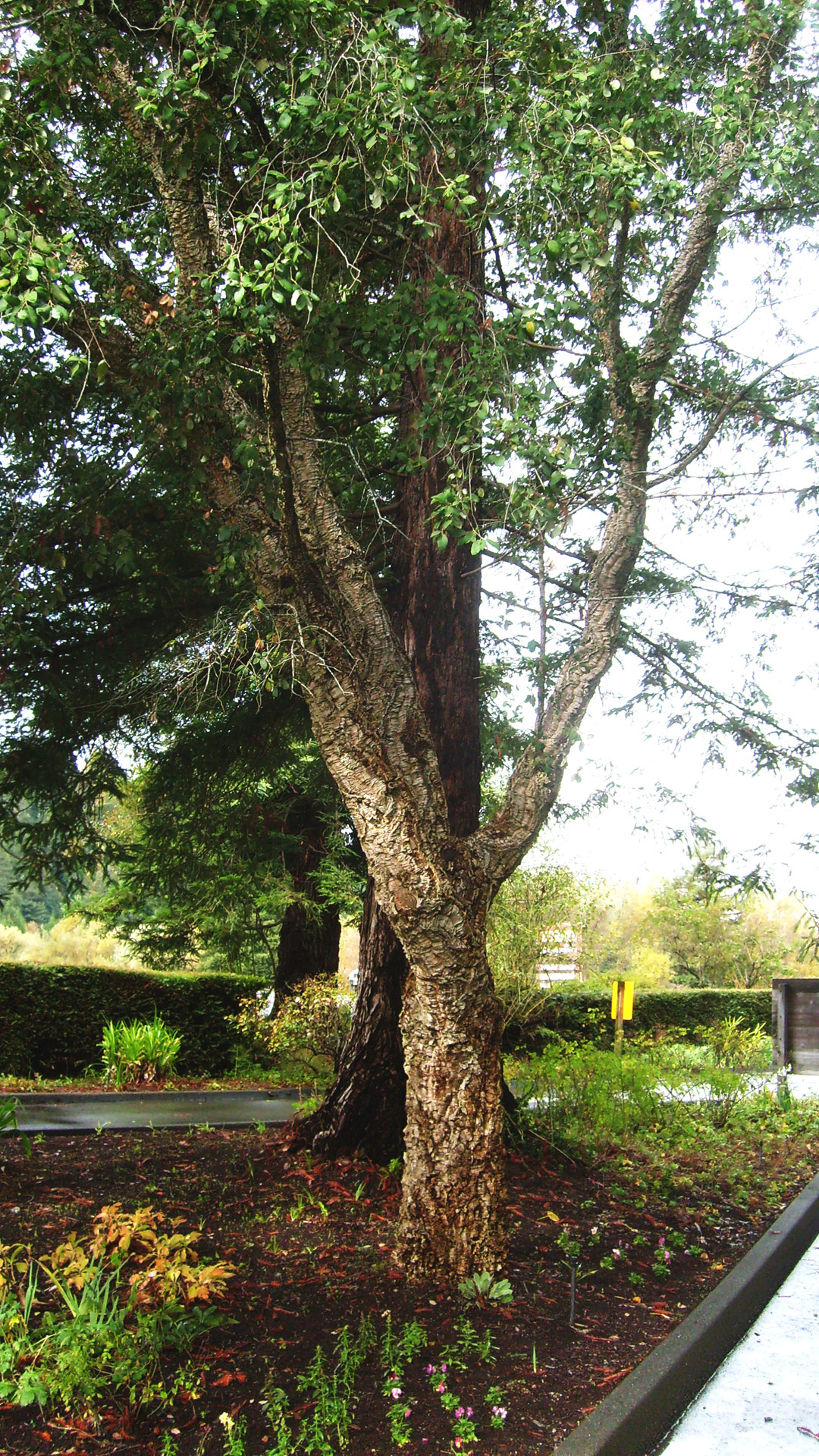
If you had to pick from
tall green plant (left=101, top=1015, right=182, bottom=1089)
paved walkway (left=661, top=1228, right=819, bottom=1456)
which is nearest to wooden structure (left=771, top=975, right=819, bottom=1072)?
tall green plant (left=101, top=1015, right=182, bottom=1089)

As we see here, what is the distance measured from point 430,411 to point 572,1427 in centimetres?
438

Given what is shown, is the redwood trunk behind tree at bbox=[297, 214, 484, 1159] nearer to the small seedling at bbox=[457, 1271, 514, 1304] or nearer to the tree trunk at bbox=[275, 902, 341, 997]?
the small seedling at bbox=[457, 1271, 514, 1304]

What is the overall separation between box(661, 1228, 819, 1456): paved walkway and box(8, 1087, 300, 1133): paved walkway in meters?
4.13

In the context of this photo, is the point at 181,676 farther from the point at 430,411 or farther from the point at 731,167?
the point at 731,167

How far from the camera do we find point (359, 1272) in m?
4.66

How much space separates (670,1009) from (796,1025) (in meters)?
4.55

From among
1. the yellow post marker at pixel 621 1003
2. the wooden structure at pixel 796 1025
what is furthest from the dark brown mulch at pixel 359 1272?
the wooden structure at pixel 796 1025

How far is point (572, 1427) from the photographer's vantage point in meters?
3.36

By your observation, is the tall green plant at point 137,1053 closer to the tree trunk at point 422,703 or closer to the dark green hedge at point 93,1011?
the dark green hedge at point 93,1011

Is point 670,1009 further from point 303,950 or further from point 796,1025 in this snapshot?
point 303,950

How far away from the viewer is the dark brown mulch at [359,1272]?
10.8 ft

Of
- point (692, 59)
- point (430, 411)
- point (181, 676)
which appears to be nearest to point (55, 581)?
point (181, 676)

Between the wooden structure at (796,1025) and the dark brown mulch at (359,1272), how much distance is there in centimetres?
819

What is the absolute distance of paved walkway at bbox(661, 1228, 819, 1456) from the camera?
362cm
